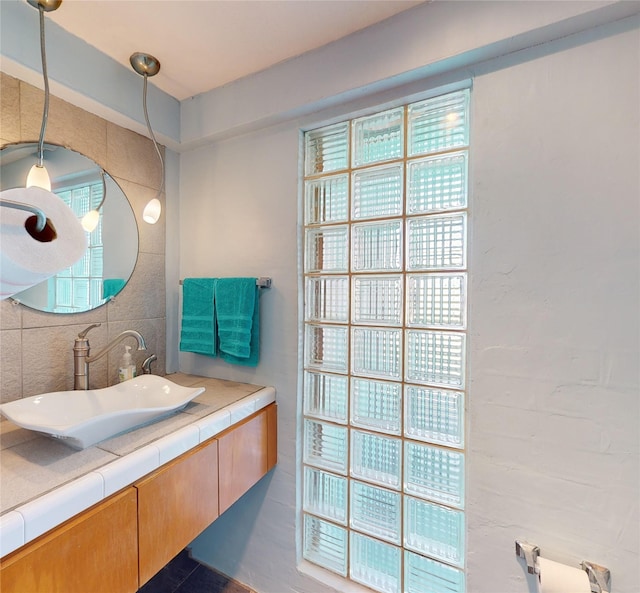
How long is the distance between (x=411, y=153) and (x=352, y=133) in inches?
10.4

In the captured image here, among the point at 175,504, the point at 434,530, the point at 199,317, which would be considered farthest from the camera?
the point at 199,317

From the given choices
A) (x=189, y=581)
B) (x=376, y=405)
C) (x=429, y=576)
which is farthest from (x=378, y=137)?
(x=189, y=581)

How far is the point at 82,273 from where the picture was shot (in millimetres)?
1252

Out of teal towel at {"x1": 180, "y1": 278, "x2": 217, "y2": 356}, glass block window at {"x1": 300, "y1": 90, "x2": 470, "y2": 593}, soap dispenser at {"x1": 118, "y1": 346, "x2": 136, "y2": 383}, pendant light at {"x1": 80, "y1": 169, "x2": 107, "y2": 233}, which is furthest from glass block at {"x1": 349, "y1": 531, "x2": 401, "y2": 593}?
pendant light at {"x1": 80, "y1": 169, "x2": 107, "y2": 233}

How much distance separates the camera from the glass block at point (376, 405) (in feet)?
3.83

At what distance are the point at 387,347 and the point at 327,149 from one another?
0.84 m

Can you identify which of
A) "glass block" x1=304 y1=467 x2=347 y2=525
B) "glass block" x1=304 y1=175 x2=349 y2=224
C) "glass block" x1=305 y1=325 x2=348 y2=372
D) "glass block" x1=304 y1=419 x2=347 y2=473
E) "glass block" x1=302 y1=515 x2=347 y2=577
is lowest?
"glass block" x1=302 y1=515 x2=347 y2=577

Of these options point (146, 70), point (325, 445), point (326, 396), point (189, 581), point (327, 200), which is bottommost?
point (189, 581)

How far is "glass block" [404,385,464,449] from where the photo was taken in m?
1.08

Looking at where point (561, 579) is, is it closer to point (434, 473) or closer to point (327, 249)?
point (434, 473)

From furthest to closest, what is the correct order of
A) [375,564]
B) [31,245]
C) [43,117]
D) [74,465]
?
1. [375,564]
2. [43,117]
3. [74,465]
4. [31,245]

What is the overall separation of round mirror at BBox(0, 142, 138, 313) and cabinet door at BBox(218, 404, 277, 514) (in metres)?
0.78

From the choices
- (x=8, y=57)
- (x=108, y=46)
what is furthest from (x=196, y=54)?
(x=8, y=57)

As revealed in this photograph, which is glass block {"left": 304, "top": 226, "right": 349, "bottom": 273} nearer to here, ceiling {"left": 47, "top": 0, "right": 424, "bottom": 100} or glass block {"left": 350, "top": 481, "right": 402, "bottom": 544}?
ceiling {"left": 47, "top": 0, "right": 424, "bottom": 100}
